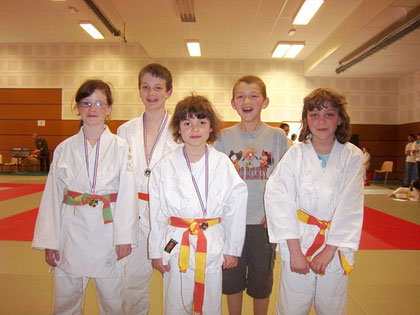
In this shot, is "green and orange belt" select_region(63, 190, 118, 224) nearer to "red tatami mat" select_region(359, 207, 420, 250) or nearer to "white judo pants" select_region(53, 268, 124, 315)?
"white judo pants" select_region(53, 268, 124, 315)

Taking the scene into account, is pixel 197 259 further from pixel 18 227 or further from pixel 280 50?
pixel 280 50

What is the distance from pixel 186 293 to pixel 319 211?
0.95m

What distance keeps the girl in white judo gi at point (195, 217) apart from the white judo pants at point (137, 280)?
1.38 ft

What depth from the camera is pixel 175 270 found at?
176cm

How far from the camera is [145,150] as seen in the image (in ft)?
7.48

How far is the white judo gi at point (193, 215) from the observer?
1733 mm

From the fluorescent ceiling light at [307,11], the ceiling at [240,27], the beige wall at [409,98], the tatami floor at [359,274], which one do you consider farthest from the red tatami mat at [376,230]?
the beige wall at [409,98]

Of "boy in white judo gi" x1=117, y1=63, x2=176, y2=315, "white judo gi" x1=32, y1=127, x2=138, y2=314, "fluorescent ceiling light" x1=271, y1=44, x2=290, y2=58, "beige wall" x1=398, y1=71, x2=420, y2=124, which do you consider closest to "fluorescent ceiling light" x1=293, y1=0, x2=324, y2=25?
"fluorescent ceiling light" x1=271, y1=44, x2=290, y2=58

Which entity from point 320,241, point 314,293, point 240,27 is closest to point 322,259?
point 320,241

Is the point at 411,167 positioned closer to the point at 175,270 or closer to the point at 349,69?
the point at 349,69

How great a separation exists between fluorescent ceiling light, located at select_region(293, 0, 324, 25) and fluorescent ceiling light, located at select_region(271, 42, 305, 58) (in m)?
1.96

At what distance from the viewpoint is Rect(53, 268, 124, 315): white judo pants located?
1837 millimetres

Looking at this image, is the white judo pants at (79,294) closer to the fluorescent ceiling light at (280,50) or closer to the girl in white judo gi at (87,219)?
the girl in white judo gi at (87,219)

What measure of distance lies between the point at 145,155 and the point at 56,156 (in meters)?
0.62
